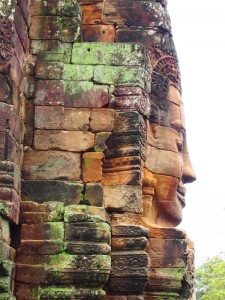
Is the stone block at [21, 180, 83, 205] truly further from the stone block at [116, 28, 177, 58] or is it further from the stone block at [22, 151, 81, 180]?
the stone block at [116, 28, 177, 58]

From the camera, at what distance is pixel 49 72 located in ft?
32.3

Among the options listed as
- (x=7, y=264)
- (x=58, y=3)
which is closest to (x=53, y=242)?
(x=7, y=264)

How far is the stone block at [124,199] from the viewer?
9.26 meters

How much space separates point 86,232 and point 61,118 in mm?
1667

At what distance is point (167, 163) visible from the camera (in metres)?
10.1

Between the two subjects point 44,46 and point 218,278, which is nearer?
point 44,46

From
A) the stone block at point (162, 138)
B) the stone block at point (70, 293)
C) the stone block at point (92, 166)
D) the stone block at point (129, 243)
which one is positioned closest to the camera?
the stone block at point (70, 293)

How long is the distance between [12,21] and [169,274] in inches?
154

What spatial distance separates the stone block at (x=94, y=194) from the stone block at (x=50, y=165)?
0.22m

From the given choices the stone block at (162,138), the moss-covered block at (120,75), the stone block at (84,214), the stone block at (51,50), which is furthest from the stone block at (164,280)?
the stone block at (51,50)

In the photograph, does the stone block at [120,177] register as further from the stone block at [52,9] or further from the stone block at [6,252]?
the stone block at [52,9]

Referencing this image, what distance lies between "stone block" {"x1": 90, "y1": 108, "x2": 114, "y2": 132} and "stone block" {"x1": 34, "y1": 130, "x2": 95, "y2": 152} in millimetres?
127

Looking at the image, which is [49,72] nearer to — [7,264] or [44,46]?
[44,46]

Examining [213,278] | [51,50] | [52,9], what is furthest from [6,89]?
[213,278]
